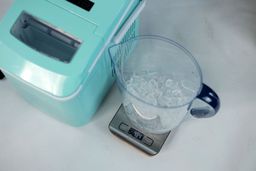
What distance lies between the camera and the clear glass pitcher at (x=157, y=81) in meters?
0.66

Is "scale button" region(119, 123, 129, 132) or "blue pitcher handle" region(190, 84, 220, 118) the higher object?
"blue pitcher handle" region(190, 84, 220, 118)

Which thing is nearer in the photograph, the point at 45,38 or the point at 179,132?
the point at 45,38

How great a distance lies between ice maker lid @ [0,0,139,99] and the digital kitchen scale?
20cm

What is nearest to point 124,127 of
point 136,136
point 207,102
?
point 136,136

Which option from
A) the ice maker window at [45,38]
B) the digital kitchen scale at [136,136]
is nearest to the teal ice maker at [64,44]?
the ice maker window at [45,38]

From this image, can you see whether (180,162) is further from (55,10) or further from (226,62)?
(55,10)

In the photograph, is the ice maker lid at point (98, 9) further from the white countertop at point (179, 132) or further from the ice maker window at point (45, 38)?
the white countertop at point (179, 132)

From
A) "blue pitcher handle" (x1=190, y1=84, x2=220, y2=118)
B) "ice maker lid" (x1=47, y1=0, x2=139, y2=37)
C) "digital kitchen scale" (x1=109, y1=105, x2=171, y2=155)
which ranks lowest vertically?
"digital kitchen scale" (x1=109, y1=105, x2=171, y2=155)

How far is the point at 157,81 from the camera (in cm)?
73

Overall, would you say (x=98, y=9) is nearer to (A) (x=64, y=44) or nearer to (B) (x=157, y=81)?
(A) (x=64, y=44)

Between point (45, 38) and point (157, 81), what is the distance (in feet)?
0.83

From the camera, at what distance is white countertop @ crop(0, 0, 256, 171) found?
2.28 ft

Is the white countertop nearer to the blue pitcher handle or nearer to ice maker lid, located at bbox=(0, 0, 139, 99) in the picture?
the blue pitcher handle

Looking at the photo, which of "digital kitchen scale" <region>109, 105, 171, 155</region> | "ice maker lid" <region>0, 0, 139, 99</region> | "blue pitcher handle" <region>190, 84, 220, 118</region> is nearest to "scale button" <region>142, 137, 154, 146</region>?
"digital kitchen scale" <region>109, 105, 171, 155</region>
